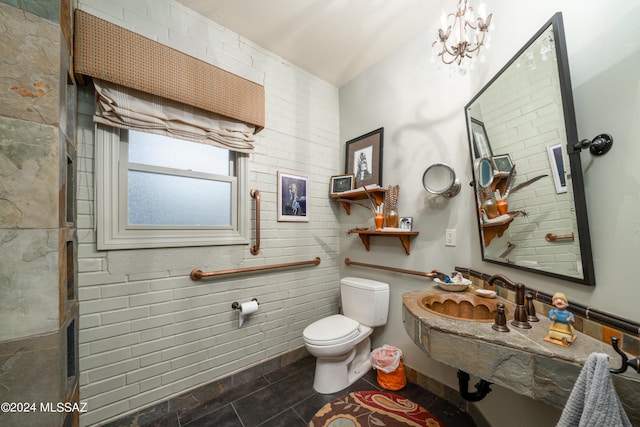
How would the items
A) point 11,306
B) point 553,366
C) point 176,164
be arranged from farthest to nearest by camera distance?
point 176,164, point 11,306, point 553,366

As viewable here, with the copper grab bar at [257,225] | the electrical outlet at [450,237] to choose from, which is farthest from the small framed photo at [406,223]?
the copper grab bar at [257,225]

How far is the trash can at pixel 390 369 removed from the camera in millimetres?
1712

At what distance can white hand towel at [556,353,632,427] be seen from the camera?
549mm

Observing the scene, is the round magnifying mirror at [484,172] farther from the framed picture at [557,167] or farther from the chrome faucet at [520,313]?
the chrome faucet at [520,313]

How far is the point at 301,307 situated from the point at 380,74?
233 centimetres

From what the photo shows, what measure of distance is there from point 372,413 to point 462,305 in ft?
3.01

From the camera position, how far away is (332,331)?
169cm

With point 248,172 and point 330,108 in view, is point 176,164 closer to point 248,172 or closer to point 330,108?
point 248,172

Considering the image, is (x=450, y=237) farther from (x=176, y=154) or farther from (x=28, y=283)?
(x=28, y=283)

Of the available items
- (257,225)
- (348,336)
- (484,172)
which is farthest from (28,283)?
(484,172)

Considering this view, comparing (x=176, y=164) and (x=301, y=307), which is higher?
(x=176, y=164)

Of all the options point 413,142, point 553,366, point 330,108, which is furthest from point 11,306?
point 330,108

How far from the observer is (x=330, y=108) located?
8.07 feet

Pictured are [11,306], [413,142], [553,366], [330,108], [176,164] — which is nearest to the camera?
[553,366]
